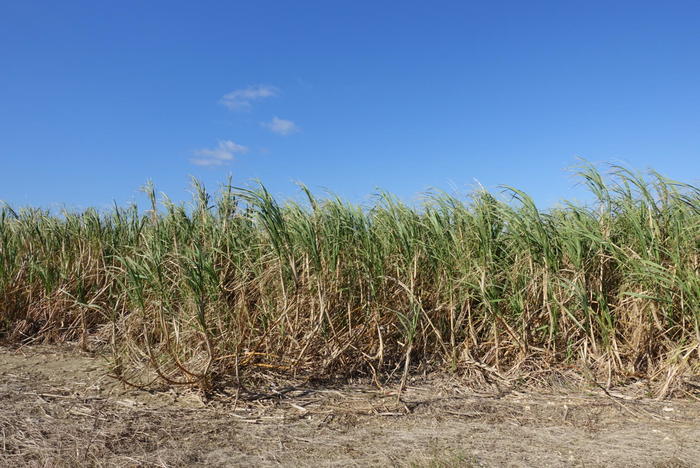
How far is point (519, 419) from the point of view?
3.02 meters

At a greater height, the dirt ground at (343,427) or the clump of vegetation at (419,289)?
the clump of vegetation at (419,289)

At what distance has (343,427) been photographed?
2.87 m

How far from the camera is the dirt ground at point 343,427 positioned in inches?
98.0

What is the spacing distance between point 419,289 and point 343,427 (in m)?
1.37

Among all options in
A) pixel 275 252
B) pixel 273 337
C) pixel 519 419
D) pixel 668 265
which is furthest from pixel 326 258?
pixel 668 265

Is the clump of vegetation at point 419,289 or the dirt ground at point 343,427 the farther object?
the clump of vegetation at point 419,289

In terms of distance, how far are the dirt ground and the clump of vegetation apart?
0.78ft

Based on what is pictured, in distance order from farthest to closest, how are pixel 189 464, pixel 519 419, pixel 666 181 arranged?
pixel 666 181 < pixel 519 419 < pixel 189 464

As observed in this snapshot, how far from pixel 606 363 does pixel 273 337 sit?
2.35 metres

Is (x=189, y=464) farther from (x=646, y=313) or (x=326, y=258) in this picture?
(x=646, y=313)

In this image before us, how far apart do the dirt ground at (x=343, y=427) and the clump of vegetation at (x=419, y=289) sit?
0.24 meters

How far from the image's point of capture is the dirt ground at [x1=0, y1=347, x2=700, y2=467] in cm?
249

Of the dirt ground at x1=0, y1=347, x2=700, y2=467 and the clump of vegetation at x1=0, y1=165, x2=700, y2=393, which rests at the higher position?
the clump of vegetation at x1=0, y1=165, x2=700, y2=393

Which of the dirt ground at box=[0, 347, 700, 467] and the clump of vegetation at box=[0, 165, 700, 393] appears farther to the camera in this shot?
the clump of vegetation at box=[0, 165, 700, 393]
